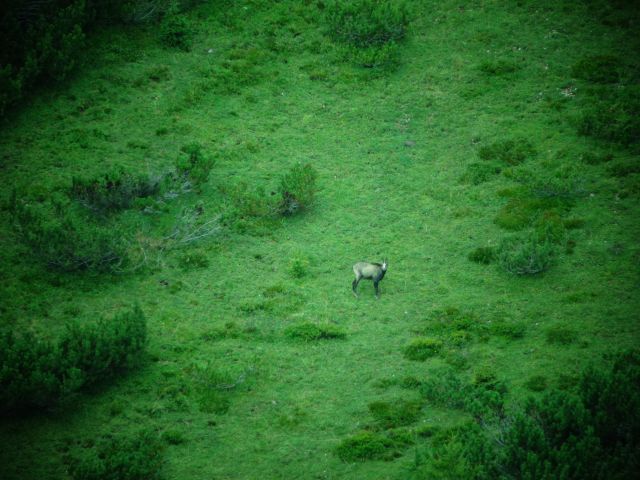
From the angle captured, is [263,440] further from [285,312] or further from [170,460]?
[285,312]

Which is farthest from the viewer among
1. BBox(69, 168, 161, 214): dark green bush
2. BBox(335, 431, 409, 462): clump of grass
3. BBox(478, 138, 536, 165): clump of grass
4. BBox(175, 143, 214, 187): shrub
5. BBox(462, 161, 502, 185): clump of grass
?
BBox(478, 138, 536, 165): clump of grass

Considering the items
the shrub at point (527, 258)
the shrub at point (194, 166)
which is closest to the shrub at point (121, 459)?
the shrub at point (194, 166)

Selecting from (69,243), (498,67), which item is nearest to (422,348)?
(69,243)

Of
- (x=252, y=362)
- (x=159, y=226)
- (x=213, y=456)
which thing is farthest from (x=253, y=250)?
(x=213, y=456)

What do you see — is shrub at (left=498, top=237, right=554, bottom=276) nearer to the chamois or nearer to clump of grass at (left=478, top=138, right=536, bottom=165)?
the chamois

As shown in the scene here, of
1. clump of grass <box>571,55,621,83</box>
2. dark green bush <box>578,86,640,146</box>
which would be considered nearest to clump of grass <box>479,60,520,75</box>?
clump of grass <box>571,55,621,83</box>
